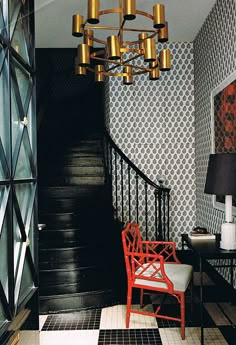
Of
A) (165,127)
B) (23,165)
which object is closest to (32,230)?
(23,165)

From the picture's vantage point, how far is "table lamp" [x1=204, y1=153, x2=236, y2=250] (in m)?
3.21

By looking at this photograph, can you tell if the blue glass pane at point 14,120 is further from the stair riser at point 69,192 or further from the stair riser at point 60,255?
the stair riser at point 69,192

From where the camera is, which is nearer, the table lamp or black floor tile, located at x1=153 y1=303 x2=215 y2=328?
the table lamp

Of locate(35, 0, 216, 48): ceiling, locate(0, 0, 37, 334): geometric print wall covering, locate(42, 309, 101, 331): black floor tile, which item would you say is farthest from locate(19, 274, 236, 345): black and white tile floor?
locate(35, 0, 216, 48): ceiling

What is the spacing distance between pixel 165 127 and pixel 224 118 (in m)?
1.85

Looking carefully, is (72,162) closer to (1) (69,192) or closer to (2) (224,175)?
(1) (69,192)

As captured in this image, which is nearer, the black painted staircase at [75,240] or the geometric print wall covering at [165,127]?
the black painted staircase at [75,240]

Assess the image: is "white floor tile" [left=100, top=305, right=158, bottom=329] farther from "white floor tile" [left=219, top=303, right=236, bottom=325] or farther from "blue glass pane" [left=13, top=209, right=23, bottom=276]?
"blue glass pane" [left=13, top=209, right=23, bottom=276]

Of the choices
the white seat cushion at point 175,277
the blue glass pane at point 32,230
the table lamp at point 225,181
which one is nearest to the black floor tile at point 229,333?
the white seat cushion at point 175,277

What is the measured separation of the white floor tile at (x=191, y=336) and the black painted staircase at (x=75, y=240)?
2.93ft

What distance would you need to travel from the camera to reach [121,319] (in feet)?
12.5

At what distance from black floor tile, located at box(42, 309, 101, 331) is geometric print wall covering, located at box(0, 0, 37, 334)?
3.62ft

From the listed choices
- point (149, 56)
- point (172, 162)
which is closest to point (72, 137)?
point (172, 162)

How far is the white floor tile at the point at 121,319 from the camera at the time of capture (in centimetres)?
366
